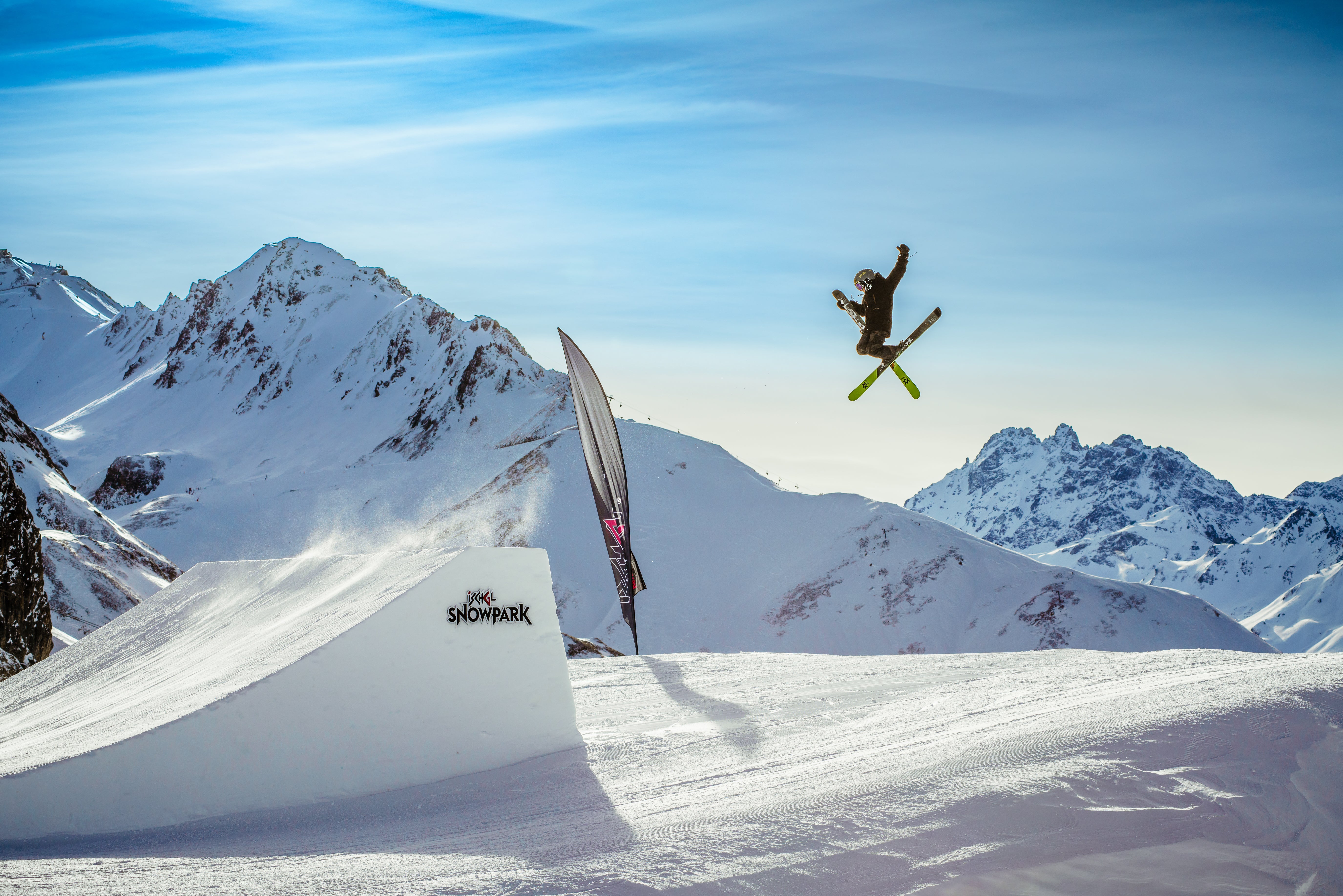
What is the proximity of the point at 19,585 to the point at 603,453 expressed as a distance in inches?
387

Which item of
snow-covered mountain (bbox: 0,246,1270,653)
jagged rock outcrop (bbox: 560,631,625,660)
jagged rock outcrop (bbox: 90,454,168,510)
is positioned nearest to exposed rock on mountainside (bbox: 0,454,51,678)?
jagged rock outcrop (bbox: 560,631,625,660)

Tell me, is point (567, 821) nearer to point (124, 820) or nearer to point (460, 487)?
point (124, 820)

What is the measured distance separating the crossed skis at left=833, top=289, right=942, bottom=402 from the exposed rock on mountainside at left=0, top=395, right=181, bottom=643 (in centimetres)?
1605

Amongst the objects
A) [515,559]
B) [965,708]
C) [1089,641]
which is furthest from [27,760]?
[1089,641]

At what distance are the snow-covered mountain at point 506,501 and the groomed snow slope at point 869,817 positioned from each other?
23.7 m

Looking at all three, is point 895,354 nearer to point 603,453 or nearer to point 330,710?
point 603,453

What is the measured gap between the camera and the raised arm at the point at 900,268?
11.3 m

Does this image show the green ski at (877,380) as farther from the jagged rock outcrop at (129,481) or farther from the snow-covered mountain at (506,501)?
the jagged rock outcrop at (129,481)

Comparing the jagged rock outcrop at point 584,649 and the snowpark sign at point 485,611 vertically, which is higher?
the snowpark sign at point 485,611

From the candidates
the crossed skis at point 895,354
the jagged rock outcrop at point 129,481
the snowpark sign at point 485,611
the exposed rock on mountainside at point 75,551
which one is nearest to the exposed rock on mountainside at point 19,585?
the exposed rock on mountainside at point 75,551

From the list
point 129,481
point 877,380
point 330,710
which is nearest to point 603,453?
point 877,380

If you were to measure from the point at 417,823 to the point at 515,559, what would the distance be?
2.57 meters

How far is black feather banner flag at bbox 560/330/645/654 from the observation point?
1630cm

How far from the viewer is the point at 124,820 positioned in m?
6.56
